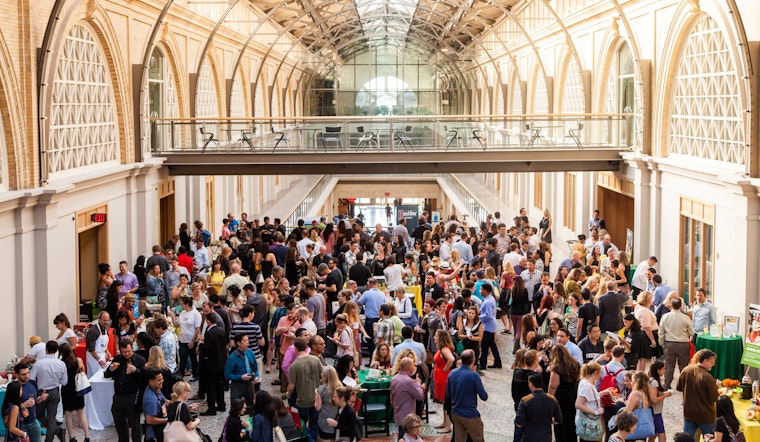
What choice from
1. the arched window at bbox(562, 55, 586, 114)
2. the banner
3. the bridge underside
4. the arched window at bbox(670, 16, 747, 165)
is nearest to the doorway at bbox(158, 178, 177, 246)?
the bridge underside

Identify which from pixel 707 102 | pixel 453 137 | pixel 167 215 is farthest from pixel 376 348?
pixel 167 215

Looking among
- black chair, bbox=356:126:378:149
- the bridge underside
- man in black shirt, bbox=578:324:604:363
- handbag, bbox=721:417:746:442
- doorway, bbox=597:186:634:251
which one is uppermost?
black chair, bbox=356:126:378:149

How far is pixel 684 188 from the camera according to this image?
21266 mm

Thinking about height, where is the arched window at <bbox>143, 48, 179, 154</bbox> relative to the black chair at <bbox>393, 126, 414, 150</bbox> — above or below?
above

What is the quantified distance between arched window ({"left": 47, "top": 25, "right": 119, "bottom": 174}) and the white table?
557 centimetres

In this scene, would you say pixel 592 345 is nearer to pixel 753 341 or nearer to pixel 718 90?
pixel 753 341

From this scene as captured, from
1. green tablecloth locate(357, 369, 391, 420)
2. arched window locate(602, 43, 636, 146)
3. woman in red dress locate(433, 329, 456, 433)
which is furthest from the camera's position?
arched window locate(602, 43, 636, 146)

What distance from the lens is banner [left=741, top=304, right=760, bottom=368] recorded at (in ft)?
48.9

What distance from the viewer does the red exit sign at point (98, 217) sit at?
21.1 metres

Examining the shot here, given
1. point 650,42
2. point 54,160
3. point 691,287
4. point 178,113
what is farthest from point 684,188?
point 178,113

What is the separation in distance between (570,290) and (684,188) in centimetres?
503

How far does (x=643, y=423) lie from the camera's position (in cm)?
1136

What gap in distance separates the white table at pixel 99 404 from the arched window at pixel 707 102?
1089 cm

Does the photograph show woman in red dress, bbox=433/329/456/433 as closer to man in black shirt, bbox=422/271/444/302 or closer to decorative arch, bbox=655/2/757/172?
man in black shirt, bbox=422/271/444/302
